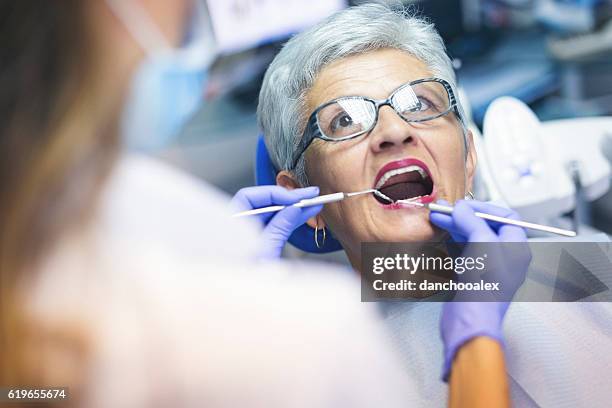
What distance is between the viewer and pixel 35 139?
2.11 ft

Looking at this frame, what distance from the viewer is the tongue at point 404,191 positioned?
1196 mm

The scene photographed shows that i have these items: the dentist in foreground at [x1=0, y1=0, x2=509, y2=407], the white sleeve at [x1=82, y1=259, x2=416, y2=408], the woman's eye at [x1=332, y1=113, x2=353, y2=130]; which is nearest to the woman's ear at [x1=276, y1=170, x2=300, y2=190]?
the woman's eye at [x1=332, y1=113, x2=353, y2=130]

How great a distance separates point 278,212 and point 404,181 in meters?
0.22

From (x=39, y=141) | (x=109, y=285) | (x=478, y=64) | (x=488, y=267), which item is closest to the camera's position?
(x=39, y=141)

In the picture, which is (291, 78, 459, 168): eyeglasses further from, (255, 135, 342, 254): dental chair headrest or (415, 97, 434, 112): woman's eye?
(255, 135, 342, 254): dental chair headrest

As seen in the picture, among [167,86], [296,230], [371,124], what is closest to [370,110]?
[371,124]

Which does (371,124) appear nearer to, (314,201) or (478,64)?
A: (314,201)

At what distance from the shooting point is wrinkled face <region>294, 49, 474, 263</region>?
117 cm

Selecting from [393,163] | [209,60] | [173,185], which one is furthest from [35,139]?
[209,60]

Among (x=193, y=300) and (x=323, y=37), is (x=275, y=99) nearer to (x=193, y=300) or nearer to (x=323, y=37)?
(x=323, y=37)

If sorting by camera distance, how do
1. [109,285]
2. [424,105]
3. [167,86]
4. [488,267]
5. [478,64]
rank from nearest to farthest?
[109,285], [488,267], [424,105], [167,86], [478,64]

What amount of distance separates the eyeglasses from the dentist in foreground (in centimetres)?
36

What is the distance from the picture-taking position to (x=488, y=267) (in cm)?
109

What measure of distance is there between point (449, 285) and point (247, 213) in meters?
0.35
